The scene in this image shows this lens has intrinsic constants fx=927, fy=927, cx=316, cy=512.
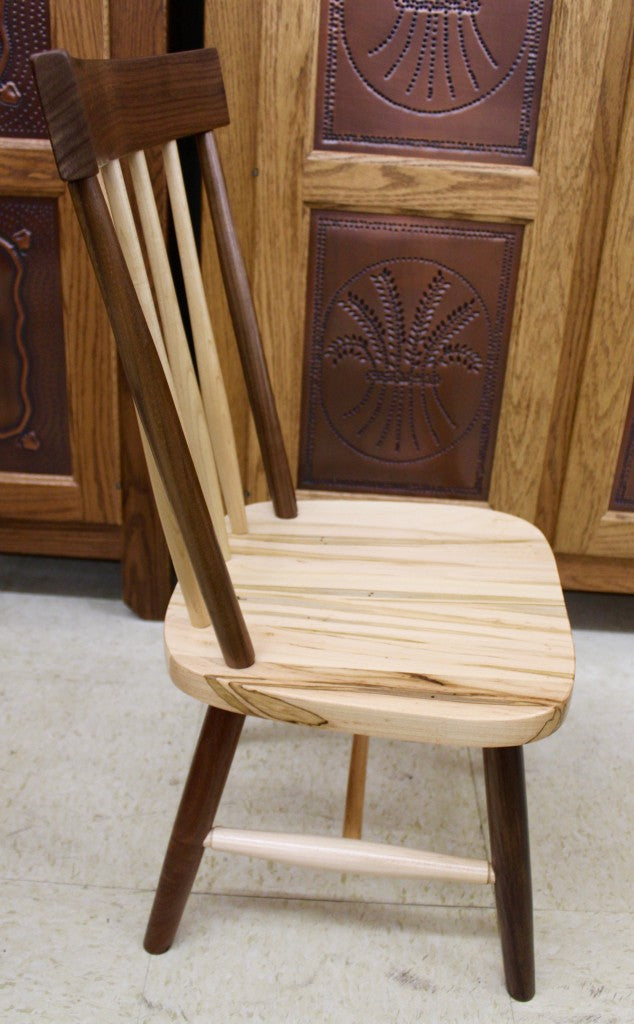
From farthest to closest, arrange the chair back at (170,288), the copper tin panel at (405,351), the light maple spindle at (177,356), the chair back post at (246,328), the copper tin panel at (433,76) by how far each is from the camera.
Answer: the copper tin panel at (405,351) → the copper tin panel at (433,76) → the chair back post at (246,328) → the light maple spindle at (177,356) → the chair back at (170,288)

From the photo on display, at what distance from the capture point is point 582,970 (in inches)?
36.9

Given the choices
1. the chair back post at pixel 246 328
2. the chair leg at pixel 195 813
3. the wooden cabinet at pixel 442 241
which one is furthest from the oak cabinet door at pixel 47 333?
the chair leg at pixel 195 813

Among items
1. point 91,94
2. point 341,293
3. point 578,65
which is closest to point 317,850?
point 91,94

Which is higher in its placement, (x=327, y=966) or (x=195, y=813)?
(x=195, y=813)

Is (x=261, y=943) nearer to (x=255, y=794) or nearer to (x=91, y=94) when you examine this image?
(x=255, y=794)

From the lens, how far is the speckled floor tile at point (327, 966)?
88cm

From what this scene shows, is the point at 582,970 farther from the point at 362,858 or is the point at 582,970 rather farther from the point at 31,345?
the point at 31,345

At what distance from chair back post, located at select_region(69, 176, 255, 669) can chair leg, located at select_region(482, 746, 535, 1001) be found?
0.83 ft

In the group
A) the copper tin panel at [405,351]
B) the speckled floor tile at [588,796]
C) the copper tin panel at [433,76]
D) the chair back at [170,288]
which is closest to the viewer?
the chair back at [170,288]

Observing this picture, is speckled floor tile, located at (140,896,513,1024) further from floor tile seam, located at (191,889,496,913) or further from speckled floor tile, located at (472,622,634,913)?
speckled floor tile, located at (472,622,634,913)

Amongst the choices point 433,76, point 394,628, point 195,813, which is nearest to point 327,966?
point 195,813

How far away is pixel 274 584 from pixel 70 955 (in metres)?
0.43

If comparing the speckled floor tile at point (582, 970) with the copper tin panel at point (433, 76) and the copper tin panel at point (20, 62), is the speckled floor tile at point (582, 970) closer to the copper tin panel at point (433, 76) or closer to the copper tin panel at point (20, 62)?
the copper tin panel at point (433, 76)

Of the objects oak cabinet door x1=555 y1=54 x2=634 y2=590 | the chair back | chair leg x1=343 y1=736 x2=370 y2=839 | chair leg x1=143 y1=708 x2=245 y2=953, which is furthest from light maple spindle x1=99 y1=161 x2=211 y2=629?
oak cabinet door x1=555 y1=54 x2=634 y2=590
